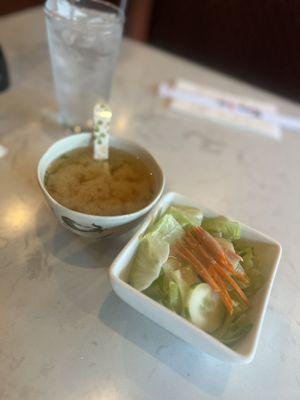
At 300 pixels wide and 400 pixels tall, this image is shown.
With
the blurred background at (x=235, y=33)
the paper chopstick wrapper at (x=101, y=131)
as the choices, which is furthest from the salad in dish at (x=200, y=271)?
the blurred background at (x=235, y=33)

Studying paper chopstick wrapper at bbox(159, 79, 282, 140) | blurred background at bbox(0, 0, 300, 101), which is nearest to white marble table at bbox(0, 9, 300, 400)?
paper chopstick wrapper at bbox(159, 79, 282, 140)

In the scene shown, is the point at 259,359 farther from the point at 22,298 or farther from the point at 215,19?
the point at 215,19

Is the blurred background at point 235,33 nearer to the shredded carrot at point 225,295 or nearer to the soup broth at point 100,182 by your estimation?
the soup broth at point 100,182

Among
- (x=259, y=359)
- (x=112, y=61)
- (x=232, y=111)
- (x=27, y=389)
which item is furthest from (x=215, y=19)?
(x=27, y=389)

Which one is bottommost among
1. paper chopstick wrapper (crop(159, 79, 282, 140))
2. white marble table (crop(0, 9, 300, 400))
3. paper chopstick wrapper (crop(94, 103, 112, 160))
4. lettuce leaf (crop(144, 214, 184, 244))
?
white marble table (crop(0, 9, 300, 400))

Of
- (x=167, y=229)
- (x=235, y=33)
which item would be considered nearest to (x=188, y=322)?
(x=167, y=229)

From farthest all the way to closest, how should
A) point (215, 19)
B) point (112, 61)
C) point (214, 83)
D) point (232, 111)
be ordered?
point (215, 19)
point (214, 83)
point (232, 111)
point (112, 61)

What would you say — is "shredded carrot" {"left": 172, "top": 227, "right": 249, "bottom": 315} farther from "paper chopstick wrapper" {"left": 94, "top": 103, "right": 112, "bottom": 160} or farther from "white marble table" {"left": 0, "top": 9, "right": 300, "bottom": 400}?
"paper chopstick wrapper" {"left": 94, "top": 103, "right": 112, "bottom": 160}
